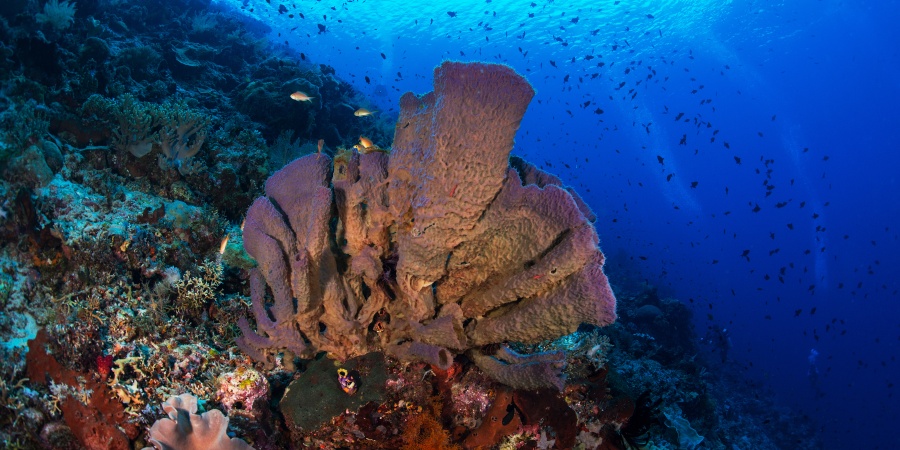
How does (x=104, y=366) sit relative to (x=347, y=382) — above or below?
below

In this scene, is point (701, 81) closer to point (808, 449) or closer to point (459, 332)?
point (808, 449)

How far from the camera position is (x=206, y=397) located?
2926 mm

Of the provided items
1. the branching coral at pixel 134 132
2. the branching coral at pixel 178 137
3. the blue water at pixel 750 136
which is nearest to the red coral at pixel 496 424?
the branching coral at pixel 178 137

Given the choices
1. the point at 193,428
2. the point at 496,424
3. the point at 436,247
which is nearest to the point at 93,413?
the point at 193,428

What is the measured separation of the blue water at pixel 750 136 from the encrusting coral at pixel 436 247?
30.3 metres

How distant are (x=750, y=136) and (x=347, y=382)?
104577 millimetres

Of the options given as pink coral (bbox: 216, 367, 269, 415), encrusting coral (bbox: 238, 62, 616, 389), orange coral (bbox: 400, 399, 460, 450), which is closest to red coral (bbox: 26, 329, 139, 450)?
pink coral (bbox: 216, 367, 269, 415)

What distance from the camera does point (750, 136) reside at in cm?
8312

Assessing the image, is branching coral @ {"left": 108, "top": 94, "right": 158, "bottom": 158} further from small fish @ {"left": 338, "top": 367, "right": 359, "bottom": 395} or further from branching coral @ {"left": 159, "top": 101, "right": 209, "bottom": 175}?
small fish @ {"left": 338, "top": 367, "right": 359, "bottom": 395}

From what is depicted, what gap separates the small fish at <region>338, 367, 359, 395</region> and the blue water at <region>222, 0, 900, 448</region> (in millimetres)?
30579

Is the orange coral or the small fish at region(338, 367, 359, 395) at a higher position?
the small fish at region(338, 367, 359, 395)

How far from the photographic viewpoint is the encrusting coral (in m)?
2.34

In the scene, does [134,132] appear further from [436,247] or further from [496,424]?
[496,424]

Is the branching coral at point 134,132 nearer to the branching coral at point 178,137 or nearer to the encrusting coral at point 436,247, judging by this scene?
the branching coral at point 178,137
